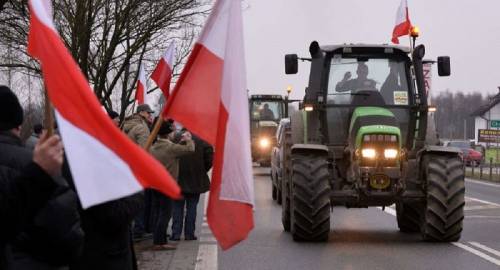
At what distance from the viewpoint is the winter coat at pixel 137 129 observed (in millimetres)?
12680

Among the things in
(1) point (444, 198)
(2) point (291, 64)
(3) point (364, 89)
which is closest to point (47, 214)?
(1) point (444, 198)

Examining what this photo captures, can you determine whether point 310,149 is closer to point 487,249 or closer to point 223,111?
point 487,249

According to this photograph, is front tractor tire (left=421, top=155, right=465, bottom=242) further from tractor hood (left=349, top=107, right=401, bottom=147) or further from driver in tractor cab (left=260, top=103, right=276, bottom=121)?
driver in tractor cab (left=260, top=103, right=276, bottom=121)

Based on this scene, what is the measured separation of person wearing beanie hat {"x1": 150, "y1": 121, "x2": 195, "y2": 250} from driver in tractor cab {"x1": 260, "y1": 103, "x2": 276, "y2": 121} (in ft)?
88.7

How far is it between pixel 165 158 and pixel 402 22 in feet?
25.4

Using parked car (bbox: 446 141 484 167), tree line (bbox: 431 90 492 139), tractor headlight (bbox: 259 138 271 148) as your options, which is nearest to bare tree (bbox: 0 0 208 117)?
tractor headlight (bbox: 259 138 271 148)

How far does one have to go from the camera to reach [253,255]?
1215cm

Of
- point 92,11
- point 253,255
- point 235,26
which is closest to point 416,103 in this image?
point 253,255

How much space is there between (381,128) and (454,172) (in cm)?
119

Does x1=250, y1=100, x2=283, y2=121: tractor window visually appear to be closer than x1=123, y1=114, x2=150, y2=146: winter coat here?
No

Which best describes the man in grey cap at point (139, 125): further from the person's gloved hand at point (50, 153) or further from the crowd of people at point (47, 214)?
the person's gloved hand at point (50, 153)

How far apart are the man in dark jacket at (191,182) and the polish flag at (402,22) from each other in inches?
258

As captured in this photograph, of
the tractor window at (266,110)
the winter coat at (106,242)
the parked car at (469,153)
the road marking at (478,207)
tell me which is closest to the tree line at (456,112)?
the parked car at (469,153)

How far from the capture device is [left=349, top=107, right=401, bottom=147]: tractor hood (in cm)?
1338
